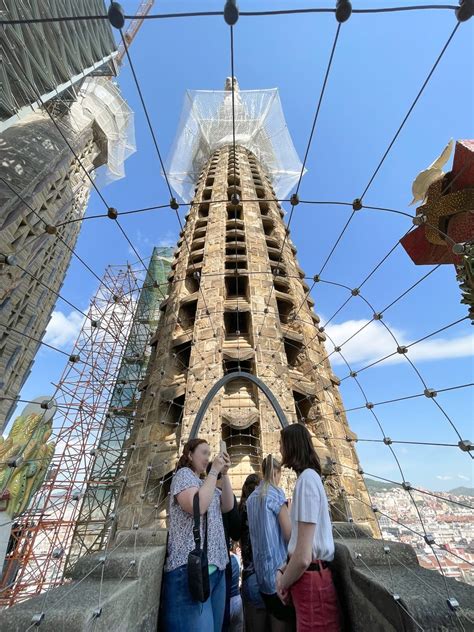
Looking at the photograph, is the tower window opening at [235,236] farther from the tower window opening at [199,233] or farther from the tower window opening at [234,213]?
the tower window opening at [234,213]

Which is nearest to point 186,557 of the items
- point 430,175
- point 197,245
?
point 430,175

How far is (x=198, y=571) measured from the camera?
2035mm

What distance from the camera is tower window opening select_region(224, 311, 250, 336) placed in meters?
9.42

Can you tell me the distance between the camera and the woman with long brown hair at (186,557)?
2094 millimetres

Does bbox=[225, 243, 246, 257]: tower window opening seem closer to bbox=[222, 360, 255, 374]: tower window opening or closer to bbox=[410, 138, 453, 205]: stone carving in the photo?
bbox=[222, 360, 255, 374]: tower window opening

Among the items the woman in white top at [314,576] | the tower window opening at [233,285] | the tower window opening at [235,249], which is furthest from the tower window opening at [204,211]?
the woman in white top at [314,576]

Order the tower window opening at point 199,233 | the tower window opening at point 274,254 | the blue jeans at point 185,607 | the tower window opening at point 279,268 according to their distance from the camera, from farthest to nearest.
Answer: the tower window opening at point 199,233 < the tower window opening at point 274,254 < the tower window opening at point 279,268 < the blue jeans at point 185,607

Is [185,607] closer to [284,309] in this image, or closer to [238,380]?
[238,380]

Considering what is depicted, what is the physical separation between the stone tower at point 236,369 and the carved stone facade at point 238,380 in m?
0.03

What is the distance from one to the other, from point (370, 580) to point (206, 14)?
393 centimetres

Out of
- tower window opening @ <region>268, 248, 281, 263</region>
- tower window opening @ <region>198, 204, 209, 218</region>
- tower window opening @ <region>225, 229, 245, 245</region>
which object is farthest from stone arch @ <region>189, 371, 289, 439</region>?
tower window opening @ <region>198, 204, 209, 218</region>

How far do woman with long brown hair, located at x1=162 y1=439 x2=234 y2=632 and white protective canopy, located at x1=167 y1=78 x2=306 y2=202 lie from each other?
842 inches

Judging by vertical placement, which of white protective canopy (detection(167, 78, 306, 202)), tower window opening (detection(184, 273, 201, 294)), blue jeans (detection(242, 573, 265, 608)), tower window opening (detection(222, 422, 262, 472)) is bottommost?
blue jeans (detection(242, 573, 265, 608))

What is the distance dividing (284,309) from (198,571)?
29.8 feet
